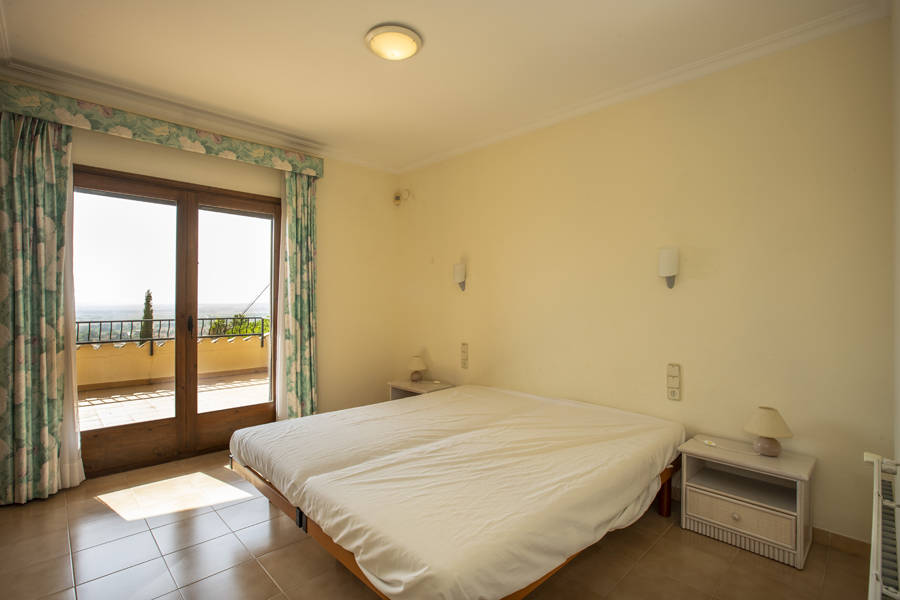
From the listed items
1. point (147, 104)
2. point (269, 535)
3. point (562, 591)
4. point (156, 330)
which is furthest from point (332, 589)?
point (147, 104)

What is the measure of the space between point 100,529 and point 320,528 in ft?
5.08

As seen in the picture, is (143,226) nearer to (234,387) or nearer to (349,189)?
(234,387)

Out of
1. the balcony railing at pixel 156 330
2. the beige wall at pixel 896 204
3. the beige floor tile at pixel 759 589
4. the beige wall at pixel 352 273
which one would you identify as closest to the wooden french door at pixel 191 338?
the balcony railing at pixel 156 330

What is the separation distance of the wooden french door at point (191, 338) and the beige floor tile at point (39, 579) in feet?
3.87

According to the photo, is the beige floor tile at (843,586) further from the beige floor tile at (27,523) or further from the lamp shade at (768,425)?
the beige floor tile at (27,523)

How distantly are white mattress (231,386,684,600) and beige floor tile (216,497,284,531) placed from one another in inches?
14.8

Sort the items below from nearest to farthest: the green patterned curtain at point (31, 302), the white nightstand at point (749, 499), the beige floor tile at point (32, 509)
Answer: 1. the white nightstand at point (749, 499)
2. the beige floor tile at point (32, 509)
3. the green patterned curtain at point (31, 302)

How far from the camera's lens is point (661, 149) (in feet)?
9.34

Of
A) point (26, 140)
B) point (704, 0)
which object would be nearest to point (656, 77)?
point (704, 0)

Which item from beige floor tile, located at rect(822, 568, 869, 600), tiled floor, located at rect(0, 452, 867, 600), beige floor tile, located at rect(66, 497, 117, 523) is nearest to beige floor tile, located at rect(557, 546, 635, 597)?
tiled floor, located at rect(0, 452, 867, 600)

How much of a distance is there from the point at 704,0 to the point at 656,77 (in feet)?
2.34

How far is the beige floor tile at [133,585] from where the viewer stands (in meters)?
1.89

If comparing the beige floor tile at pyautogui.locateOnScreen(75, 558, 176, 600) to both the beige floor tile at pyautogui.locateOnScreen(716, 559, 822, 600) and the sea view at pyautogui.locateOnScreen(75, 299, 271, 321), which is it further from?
the beige floor tile at pyautogui.locateOnScreen(716, 559, 822, 600)

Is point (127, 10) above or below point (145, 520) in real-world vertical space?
above
